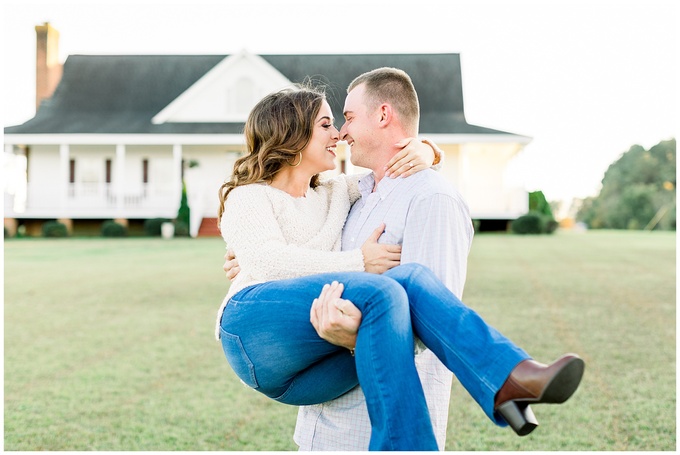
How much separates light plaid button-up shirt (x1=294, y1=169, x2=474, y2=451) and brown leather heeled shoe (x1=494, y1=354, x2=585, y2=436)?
17.9 inches

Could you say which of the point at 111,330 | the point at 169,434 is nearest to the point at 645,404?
the point at 169,434

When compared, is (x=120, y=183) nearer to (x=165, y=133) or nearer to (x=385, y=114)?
A: (x=165, y=133)

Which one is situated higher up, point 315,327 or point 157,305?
point 315,327

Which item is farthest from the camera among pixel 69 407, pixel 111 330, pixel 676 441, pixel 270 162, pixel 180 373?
pixel 111 330

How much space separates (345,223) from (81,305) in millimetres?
8755

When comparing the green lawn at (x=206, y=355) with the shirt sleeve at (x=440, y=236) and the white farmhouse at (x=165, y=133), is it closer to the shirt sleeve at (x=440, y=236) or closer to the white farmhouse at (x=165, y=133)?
the shirt sleeve at (x=440, y=236)

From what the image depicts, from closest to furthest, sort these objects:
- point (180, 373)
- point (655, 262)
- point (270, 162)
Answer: point (270, 162)
point (180, 373)
point (655, 262)

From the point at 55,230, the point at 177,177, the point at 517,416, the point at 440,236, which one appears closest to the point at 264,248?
the point at 440,236

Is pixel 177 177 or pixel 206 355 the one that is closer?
pixel 206 355

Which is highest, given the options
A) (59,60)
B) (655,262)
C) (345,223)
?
(59,60)

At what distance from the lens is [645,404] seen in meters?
6.28

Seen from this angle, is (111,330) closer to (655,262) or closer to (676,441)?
(676,441)

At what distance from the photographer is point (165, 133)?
26922mm

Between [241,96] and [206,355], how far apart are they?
67.3 feet
